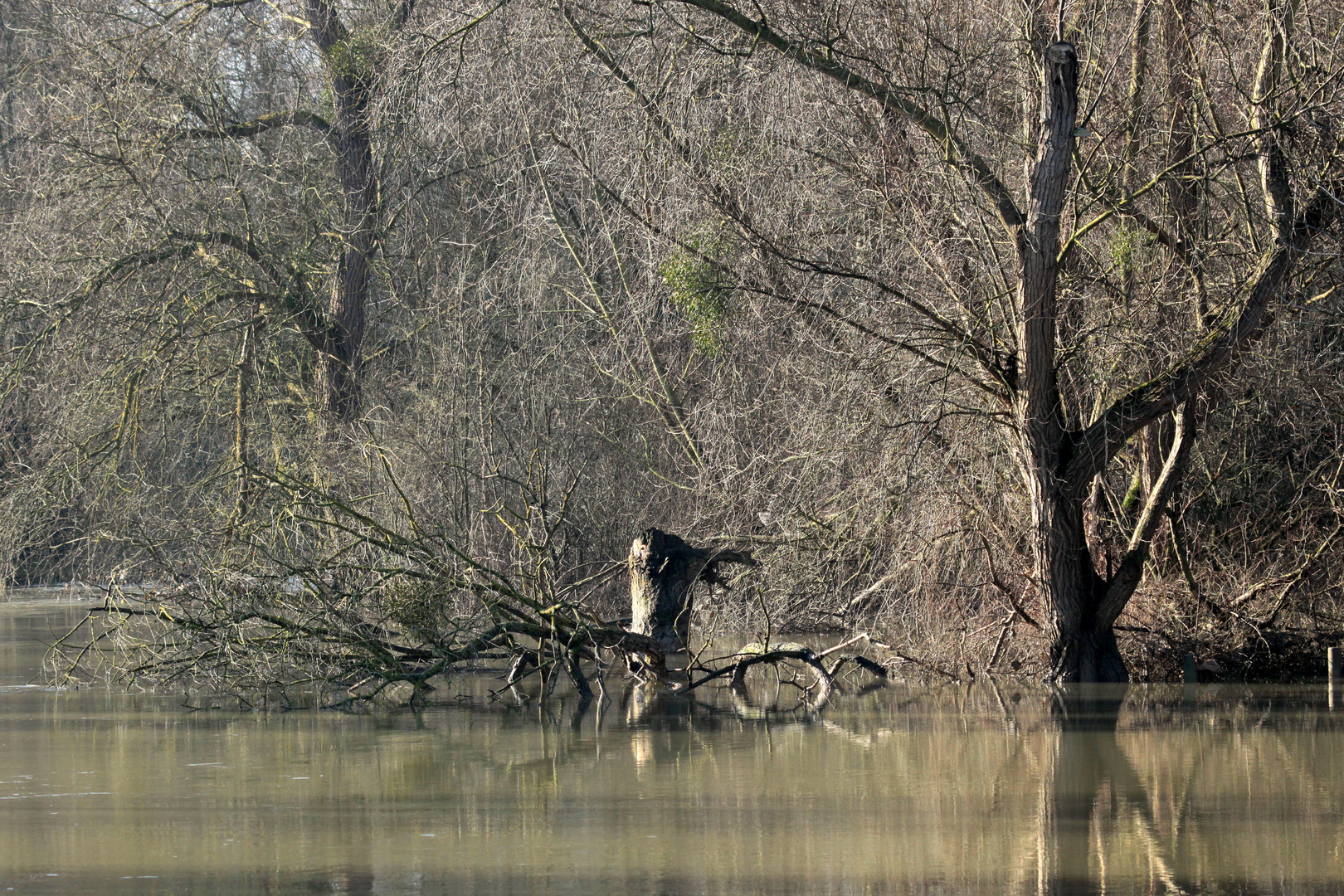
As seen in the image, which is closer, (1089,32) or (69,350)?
(1089,32)

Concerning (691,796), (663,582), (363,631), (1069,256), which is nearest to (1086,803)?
(691,796)

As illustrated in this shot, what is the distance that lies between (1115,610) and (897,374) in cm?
245

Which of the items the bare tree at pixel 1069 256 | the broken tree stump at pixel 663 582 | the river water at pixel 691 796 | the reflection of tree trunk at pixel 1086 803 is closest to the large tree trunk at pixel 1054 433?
the bare tree at pixel 1069 256

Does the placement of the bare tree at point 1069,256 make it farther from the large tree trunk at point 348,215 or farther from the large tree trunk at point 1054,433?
the large tree trunk at point 348,215

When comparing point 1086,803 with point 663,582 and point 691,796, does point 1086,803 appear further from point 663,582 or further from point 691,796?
point 663,582

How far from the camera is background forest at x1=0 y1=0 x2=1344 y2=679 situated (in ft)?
40.3

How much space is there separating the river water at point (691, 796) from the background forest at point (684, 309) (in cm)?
147

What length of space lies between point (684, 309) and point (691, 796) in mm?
7150

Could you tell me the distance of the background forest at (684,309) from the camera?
1229 cm

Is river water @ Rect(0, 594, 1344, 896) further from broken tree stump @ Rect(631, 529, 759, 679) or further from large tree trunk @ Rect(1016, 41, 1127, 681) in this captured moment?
broken tree stump @ Rect(631, 529, 759, 679)

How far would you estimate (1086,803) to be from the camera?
830 centimetres

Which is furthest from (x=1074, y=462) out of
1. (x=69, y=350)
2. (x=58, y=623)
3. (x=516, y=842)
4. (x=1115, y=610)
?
(x=58, y=623)

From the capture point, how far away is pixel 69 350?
1817cm

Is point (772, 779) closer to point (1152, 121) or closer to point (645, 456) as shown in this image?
point (1152, 121)
